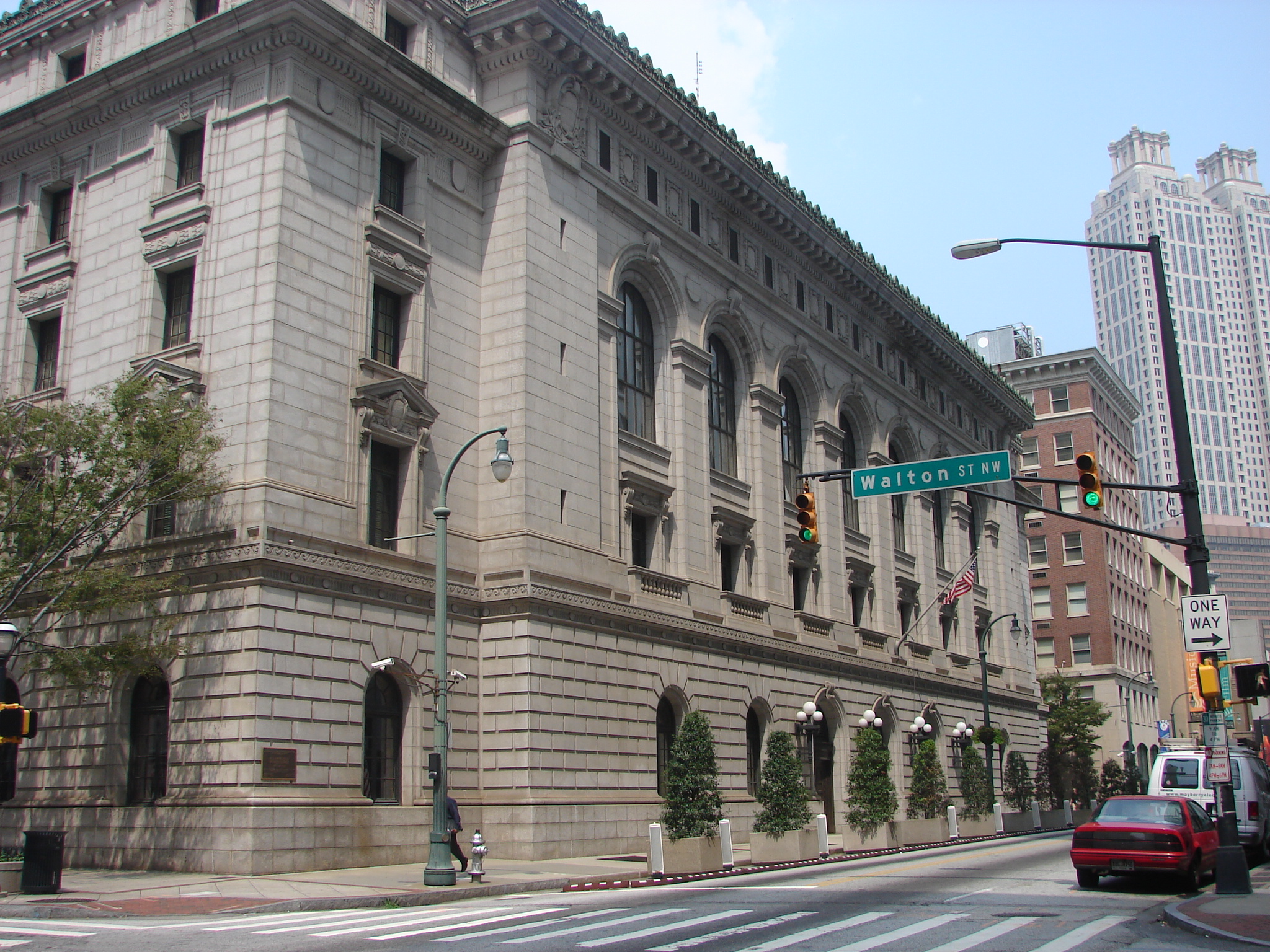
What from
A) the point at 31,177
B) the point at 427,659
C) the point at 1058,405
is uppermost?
the point at 1058,405

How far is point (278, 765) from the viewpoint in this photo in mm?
26656

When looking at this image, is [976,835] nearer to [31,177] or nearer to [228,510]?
[228,510]

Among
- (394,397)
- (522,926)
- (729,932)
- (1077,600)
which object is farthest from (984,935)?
→ (1077,600)

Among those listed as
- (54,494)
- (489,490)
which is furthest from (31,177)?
(489,490)

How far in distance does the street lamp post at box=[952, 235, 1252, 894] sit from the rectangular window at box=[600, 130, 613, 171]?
1722 cm

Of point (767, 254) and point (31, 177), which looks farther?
point (767, 254)

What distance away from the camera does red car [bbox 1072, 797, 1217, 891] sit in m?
21.5

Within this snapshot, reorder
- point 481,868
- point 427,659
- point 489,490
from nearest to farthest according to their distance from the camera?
point 481,868 < point 427,659 < point 489,490

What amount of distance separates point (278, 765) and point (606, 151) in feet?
72.3

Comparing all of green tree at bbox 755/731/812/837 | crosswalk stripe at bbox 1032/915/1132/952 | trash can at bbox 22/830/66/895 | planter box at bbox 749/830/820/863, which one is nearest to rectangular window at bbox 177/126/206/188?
trash can at bbox 22/830/66/895

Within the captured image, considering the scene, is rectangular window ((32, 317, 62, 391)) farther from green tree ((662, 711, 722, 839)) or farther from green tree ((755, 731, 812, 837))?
green tree ((755, 731, 812, 837))

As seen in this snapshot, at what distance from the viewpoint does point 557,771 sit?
32.4m

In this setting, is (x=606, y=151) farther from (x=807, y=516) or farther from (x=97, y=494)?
(x=97, y=494)

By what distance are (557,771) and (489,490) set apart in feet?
25.5
